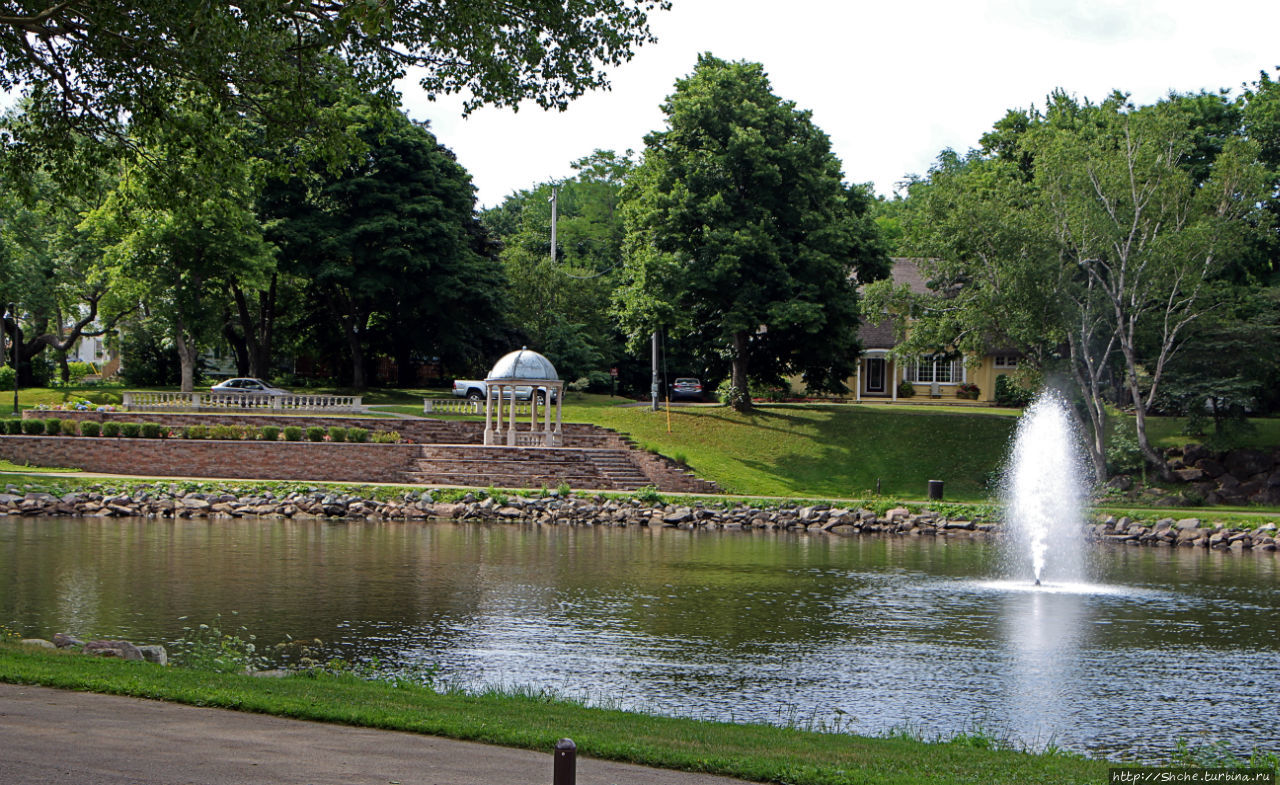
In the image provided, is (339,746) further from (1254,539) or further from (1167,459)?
(1167,459)

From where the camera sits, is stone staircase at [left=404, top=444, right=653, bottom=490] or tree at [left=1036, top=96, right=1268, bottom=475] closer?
tree at [left=1036, top=96, right=1268, bottom=475]

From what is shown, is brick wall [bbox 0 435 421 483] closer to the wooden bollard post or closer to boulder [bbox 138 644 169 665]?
boulder [bbox 138 644 169 665]

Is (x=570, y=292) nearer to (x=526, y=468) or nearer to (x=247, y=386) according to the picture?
(x=247, y=386)

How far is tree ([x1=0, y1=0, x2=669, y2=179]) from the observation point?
680 inches

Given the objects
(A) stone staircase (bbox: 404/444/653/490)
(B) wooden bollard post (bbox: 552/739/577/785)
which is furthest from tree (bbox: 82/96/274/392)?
(B) wooden bollard post (bbox: 552/739/577/785)

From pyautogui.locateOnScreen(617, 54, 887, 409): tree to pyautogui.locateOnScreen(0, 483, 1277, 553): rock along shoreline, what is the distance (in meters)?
12.4

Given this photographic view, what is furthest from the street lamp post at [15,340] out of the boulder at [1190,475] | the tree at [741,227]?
the boulder at [1190,475]

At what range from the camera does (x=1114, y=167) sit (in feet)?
138

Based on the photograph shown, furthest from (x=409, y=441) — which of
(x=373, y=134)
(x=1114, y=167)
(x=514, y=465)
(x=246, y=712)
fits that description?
(x=246, y=712)

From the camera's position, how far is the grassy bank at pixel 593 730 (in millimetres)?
9641

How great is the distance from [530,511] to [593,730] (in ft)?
89.5

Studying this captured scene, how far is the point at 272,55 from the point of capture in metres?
17.8

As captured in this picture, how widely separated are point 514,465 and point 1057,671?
28.3 metres

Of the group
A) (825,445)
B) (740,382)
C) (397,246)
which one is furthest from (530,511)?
(397,246)
